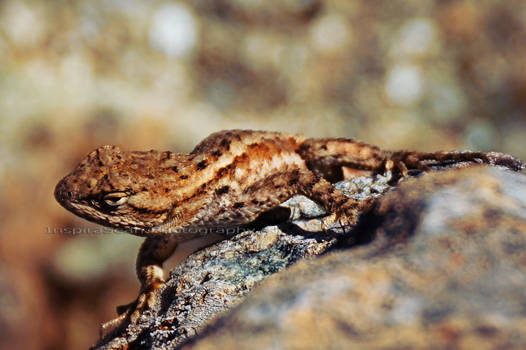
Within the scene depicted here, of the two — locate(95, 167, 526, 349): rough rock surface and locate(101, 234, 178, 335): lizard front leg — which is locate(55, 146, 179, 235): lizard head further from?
locate(95, 167, 526, 349): rough rock surface

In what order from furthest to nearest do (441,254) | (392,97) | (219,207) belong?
(392,97), (219,207), (441,254)

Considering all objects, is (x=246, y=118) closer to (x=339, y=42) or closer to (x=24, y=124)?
(x=339, y=42)

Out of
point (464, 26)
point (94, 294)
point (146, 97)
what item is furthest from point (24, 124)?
point (464, 26)

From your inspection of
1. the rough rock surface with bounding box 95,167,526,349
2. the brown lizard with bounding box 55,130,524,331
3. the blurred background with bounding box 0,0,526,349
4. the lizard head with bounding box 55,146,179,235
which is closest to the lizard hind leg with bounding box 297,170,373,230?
the brown lizard with bounding box 55,130,524,331

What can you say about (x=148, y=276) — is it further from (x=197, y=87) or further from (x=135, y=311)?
(x=197, y=87)

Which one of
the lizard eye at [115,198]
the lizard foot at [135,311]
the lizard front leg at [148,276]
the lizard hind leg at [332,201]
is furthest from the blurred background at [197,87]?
the lizard hind leg at [332,201]

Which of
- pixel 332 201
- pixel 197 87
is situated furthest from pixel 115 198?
pixel 197 87

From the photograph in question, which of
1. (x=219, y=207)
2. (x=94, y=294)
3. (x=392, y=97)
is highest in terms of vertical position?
(x=392, y=97)
